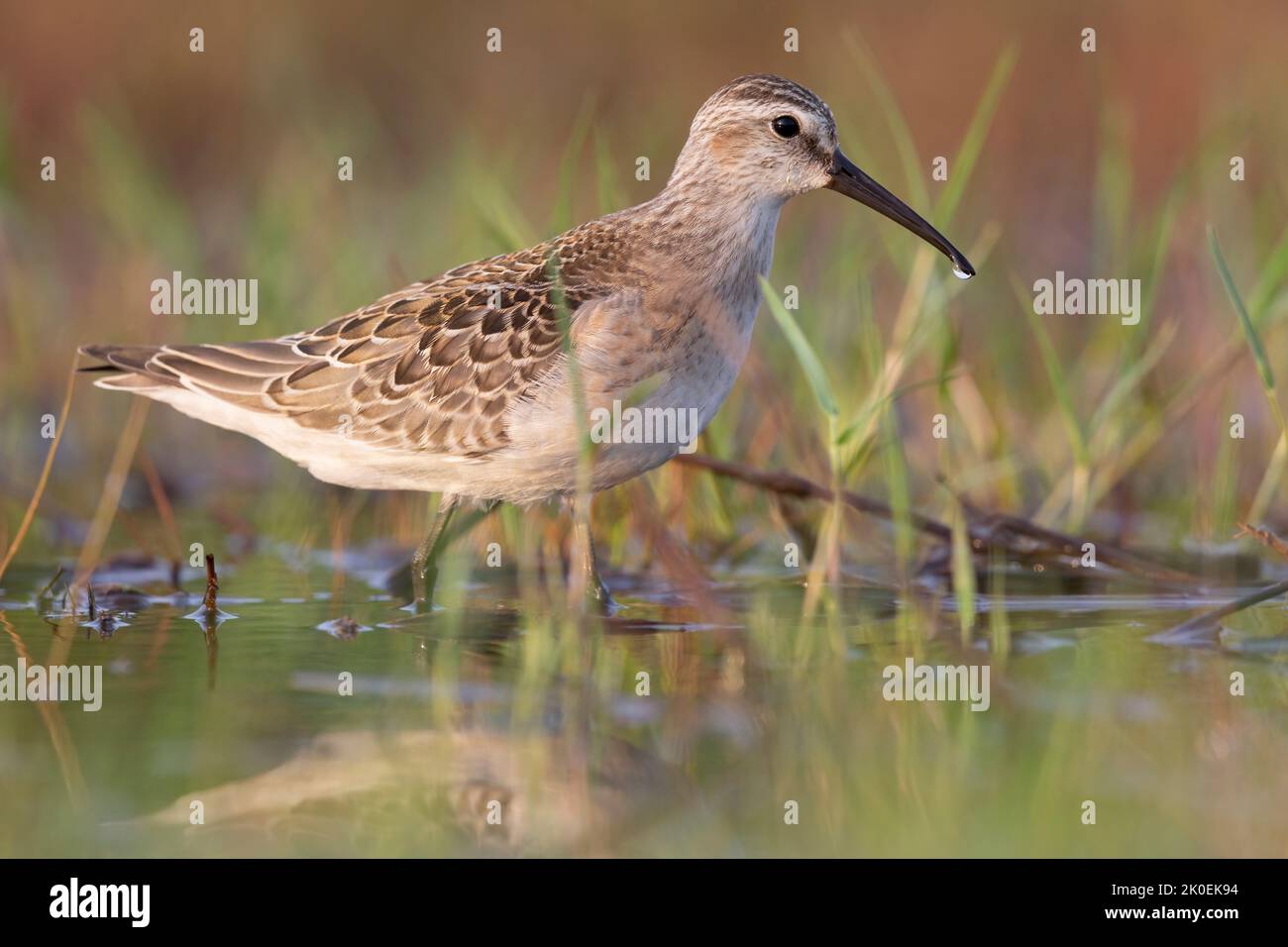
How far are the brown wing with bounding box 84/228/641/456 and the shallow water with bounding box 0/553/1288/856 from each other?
0.91 meters

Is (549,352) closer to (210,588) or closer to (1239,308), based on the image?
(210,588)

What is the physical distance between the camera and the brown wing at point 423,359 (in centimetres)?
796

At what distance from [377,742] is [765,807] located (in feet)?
4.53

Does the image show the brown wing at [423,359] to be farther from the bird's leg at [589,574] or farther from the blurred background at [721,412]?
the blurred background at [721,412]

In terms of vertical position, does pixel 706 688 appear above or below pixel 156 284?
below

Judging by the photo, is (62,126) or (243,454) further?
(62,126)

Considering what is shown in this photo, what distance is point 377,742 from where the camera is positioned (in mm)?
5676

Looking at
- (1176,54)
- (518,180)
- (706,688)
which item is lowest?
(706,688)

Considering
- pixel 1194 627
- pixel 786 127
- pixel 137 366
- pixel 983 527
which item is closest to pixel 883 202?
pixel 786 127

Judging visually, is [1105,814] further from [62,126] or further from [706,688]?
[62,126]

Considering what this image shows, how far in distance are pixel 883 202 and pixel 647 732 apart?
3.78 metres

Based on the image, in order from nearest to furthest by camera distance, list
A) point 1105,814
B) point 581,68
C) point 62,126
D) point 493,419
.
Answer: point 1105,814 < point 493,419 < point 62,126 < point 581,68

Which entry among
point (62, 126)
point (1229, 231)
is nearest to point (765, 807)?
point (1229, 231)

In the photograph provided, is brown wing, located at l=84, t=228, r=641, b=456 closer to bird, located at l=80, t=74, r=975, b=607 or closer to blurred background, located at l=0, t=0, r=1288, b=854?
bird, located at l=80, t=74, r=975, b=607
